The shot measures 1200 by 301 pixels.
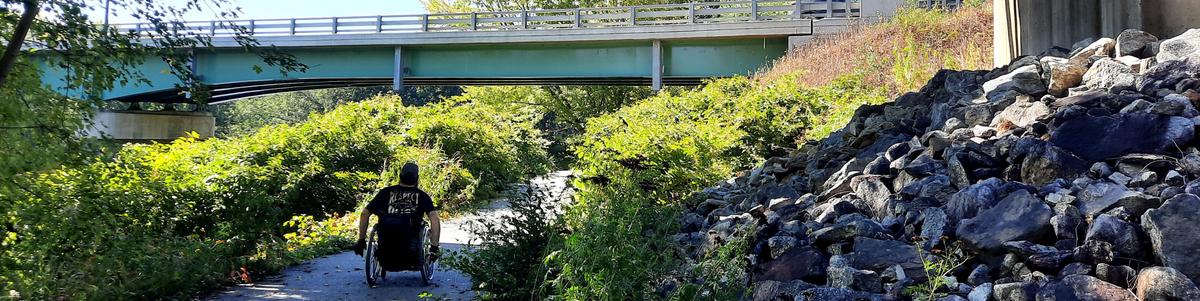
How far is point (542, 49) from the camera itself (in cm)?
2861

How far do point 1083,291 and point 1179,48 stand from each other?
422 centimetres

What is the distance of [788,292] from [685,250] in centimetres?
154

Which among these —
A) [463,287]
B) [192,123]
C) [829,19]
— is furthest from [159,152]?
[192,123]

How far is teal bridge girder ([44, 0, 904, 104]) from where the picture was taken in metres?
26.3

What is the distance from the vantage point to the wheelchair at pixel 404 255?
7.32m

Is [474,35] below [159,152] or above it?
above

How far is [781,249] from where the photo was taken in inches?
216

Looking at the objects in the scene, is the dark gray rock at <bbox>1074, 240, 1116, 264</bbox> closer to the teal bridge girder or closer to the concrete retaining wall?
the concrete retaining wall

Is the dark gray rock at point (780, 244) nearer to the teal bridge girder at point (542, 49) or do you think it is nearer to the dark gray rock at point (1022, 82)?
the dark gray rock at point (1022, 82)

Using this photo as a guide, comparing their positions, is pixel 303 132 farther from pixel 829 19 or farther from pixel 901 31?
pixel 829 19

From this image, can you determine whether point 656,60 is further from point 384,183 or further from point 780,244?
point 780,244

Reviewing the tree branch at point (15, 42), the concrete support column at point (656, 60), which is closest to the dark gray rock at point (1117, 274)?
the tree branch at point (15, 42)

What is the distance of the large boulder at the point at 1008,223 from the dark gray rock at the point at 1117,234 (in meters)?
0.27

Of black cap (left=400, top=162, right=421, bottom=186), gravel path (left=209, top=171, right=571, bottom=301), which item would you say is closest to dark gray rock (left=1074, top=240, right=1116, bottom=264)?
gravel path (left=209, top=171, right=571, bottom=301)
